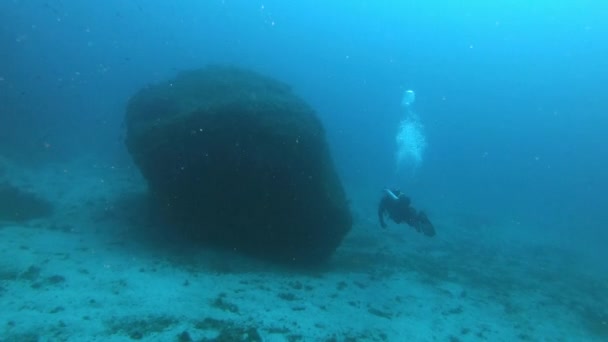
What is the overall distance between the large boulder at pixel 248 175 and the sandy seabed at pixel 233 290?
2.16 feet

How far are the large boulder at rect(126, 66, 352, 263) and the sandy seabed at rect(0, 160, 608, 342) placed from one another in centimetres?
66

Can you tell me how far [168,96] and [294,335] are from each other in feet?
26.4

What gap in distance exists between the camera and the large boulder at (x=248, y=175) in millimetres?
8766

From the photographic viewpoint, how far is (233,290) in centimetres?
718

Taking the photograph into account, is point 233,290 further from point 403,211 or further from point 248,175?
point 403,211

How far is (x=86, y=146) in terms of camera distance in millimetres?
25359

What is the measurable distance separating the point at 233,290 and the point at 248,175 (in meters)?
2.73

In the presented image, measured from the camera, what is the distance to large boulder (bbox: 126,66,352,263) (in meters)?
8.77

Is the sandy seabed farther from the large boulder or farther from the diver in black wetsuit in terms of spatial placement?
the diver in black wetsuit

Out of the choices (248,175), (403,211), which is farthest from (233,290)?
(403,211)

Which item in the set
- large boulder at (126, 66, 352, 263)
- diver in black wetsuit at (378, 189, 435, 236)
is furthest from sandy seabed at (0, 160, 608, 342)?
diver in black wetsuit at (378, 189, 435, 236)

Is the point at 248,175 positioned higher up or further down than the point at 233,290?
higher up

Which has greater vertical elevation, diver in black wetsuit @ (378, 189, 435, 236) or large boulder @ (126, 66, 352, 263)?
diver in black wetsuit @ (378, 189, 435, 236)

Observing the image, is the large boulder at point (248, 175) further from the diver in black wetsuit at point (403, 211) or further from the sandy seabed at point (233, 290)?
the diver in black wetsuit at point (403, 211)
